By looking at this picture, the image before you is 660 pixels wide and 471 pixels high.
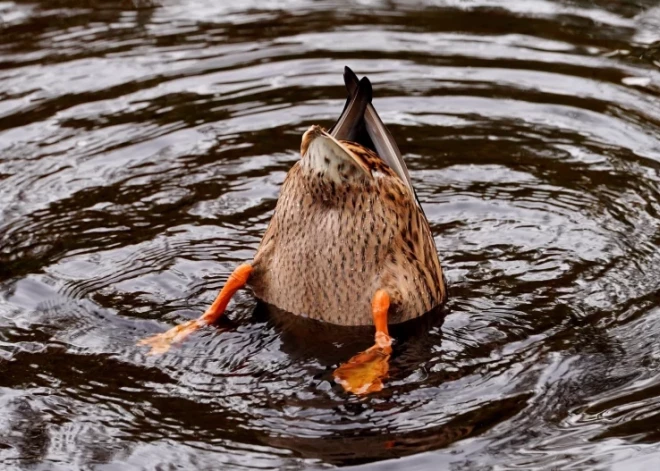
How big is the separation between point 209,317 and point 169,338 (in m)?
0.31

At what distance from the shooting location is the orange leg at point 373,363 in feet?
18.4

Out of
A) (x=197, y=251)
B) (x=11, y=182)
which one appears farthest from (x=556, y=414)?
(x=11, y=182)

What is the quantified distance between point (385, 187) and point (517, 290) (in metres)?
1.03

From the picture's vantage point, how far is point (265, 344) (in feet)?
19.9

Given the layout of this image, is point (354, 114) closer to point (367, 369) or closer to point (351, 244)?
point (351, 244)

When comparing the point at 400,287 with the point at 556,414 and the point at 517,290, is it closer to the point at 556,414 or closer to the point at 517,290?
the point at 517,290

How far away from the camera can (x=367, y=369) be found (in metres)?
5.75

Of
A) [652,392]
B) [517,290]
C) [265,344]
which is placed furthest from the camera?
[517,290]

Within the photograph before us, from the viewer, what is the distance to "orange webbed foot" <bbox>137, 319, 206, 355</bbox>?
594cm

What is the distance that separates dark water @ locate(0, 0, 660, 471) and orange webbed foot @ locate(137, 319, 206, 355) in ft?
0.25

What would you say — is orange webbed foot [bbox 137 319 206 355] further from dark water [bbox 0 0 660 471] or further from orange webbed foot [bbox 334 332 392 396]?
orange webbed foot [bbox 334 332 392 396]

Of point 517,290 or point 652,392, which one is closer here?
point 652,392

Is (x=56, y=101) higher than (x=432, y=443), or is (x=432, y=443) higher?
(x=56, y=101)

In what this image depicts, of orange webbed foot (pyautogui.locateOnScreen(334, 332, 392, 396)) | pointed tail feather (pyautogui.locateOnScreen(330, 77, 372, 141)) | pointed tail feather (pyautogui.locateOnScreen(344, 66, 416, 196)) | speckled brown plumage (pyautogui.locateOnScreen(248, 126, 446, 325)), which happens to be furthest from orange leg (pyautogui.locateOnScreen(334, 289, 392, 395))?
pointed tail feather (pyautogui.locateOnScreen(330, 77, 372, 141))
